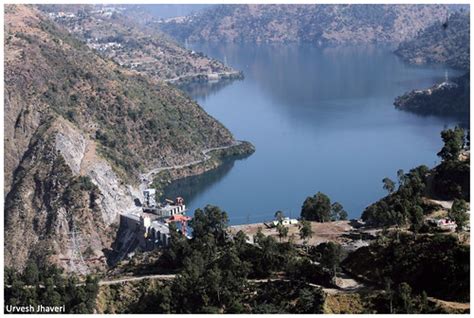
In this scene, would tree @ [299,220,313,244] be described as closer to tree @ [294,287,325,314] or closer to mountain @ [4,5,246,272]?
tree @ [294,287,325,314]

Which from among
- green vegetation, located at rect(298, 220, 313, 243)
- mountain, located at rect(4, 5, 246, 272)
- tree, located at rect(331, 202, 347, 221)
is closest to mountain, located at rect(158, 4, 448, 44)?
mountain, located at rect(4, 5, 246, 272)

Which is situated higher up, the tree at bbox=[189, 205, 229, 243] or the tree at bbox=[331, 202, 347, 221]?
the tree at bbox=[189, 205, 229, 243]

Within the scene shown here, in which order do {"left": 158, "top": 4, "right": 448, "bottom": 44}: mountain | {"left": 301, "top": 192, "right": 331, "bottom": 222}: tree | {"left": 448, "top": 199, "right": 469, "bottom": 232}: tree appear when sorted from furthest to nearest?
{"left": 158, "top": 4, "right": 448, "bottom": 44}: mountain, {"left": 301, "top": 192, "right": 331, "bottom": 222}: tree, {"left": 448, "top": 199, "right": 469, "bottom": 232}: tree

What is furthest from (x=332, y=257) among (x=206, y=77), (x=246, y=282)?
(x=206, y=77)

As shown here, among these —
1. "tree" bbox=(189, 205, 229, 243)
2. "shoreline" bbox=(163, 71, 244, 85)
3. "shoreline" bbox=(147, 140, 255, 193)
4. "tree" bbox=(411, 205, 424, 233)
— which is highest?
"tree" bbox=(411, 205, 424, 233)

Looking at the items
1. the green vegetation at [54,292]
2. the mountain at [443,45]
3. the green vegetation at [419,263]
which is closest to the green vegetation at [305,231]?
the green vegetation at [419,263]

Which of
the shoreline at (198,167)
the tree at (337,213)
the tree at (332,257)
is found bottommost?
the shoreline at (198,167)

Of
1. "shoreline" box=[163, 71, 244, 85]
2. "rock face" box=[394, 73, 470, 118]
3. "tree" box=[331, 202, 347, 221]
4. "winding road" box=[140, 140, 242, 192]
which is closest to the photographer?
"tree" box=[331, 202, 347, 221]

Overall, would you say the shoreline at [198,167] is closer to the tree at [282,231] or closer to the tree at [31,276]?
the tree at [282,231]
